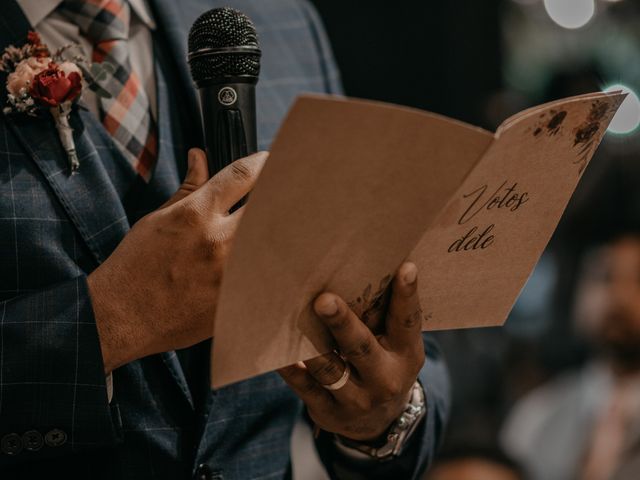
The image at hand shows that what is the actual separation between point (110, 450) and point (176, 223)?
322 mm

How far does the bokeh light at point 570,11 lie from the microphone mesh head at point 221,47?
4236 millimetres

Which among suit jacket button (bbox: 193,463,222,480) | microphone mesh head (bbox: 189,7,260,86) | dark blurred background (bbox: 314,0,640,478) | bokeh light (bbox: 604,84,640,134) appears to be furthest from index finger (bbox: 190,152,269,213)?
bokeh light (bbox: 604,84,640,134)

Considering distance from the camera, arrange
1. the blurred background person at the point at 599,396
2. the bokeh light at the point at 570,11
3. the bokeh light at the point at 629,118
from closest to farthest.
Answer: the blurred background person at the point at 599,396
the bokeh light at the point at 629,118
the bokeh light at the point at 570,11

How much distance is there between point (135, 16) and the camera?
130 centimetres

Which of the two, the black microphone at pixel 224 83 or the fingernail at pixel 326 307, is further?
the black microphone at pixel 224 83

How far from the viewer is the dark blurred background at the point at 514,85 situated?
3939 mm

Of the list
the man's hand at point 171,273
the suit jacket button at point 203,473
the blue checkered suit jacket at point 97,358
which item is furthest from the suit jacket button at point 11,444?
the suit jacket button at point 203,473

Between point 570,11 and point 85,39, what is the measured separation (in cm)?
419

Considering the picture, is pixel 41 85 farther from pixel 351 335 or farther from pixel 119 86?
pixel 351 335

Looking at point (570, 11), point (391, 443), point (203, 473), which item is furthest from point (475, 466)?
point (570, 11)

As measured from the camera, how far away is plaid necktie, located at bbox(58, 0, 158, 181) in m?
1.19

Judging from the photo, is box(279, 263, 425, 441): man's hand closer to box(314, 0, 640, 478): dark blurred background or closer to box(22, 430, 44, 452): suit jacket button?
box(22, 430, 44, 452): suit jacket button

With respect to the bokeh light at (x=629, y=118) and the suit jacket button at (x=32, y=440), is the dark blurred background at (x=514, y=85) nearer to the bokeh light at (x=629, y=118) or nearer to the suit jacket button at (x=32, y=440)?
the bokeh light at (x=629, y=118)

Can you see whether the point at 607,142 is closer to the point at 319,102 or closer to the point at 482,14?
the point at 482,14
